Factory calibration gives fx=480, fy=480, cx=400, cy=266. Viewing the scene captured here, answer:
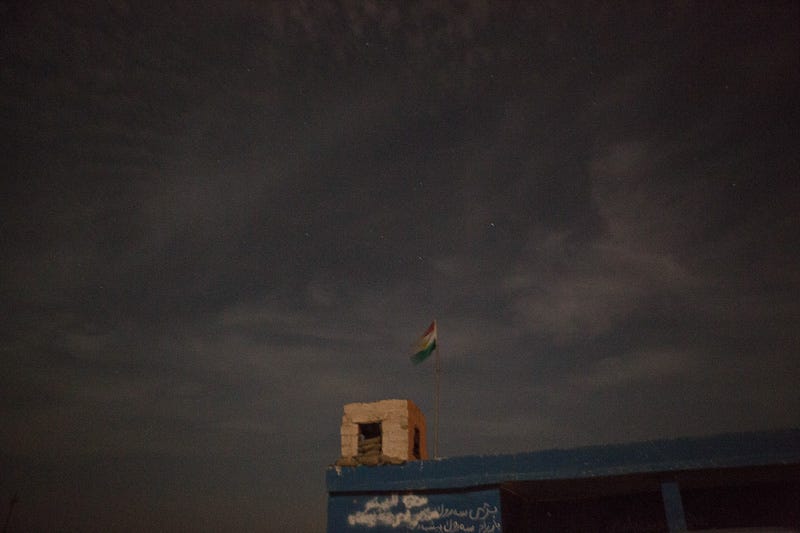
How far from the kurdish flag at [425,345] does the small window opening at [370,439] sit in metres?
3.19

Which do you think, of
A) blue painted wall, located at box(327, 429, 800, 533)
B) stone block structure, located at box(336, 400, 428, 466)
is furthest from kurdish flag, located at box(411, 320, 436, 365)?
blue painted wall, located at box(327, 429, 800, 533)

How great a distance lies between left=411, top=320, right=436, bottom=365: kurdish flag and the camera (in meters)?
16.9

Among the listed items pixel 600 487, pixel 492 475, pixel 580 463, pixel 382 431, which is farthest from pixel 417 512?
pixel 600 487

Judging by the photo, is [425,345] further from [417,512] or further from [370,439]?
[417,512]

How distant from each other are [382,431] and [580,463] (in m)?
5.42

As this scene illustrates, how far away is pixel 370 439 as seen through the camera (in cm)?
1398

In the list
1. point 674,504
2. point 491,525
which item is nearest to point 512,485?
point 491,525

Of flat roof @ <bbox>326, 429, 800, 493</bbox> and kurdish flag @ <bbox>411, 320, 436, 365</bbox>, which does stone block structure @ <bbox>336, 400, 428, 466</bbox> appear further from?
kurdish flag @ <bbox>411, 320, 436, 365</bbox>

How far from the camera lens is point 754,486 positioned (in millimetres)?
12758

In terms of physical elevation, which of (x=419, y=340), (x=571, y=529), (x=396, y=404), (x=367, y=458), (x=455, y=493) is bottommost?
(x=571, y=529)

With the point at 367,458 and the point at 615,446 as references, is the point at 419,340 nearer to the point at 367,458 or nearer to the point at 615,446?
the point at 367,458

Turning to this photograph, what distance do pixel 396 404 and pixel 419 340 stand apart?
357 cm

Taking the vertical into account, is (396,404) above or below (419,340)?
below

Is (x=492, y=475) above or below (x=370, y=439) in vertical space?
below
